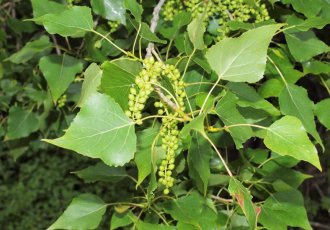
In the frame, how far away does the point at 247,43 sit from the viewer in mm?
773

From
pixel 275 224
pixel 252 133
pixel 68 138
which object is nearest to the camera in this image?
pixel 68 138

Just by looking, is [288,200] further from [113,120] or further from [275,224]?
[113,120]

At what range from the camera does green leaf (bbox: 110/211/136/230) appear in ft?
3.72

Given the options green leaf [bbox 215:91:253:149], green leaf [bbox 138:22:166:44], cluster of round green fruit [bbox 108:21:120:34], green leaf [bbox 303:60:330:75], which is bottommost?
green leaf [bbox 303:60:330:75]

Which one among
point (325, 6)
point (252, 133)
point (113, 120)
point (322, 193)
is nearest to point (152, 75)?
point (113, 120)

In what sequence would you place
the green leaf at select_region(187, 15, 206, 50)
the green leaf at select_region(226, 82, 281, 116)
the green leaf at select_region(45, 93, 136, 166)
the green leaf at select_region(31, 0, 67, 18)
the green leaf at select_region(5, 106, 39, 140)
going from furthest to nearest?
the green leaf at select_region(5, 106, 39, 140)
the green leaf at select_region(31, 0, 67, 18)
the green leaf at select_region(226, 82, 281, 116)
the green leaf at select_region(187, 15, 206, 50)
the green leaf at select_region(45, 93, 136, 166)

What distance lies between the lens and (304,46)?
1.14 metres

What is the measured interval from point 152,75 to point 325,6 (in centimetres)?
60

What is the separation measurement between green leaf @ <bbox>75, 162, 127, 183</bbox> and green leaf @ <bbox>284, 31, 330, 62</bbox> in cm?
56

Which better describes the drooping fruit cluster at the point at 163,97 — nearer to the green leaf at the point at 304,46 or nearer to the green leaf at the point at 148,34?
the green leaf at the point at 148,34

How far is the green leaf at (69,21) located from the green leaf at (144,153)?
9.5 inches

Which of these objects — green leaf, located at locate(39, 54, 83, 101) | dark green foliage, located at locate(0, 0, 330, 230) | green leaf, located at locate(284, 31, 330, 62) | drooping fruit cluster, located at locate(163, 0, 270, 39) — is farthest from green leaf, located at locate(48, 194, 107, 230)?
green leaf, located at locate(284, 31, 330, 62)

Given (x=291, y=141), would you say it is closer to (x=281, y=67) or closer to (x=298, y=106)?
(x=298, y=106)

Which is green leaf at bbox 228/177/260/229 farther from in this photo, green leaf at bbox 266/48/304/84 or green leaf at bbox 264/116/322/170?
green leaf at bbox 266/48/304/84
